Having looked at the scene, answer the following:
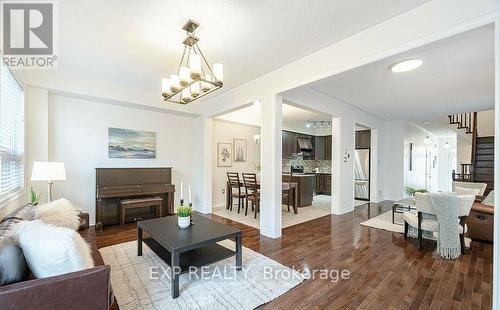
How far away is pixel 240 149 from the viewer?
6.68m

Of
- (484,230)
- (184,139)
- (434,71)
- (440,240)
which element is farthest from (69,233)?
(484,230)

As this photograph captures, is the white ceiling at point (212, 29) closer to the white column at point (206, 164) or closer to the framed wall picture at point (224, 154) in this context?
the white column at point (206, 164)

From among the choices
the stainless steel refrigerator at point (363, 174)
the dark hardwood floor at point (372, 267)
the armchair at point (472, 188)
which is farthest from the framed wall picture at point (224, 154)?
the armchair at point (472, 188)

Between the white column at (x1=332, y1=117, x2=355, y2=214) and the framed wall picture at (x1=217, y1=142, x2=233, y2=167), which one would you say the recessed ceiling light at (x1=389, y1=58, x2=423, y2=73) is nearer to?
the white column at (x1=332, y1=117, x2=355, y2=214)

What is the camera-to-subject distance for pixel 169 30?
2.48 meters

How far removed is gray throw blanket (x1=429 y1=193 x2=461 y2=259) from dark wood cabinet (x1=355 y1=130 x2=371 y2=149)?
4596 mm

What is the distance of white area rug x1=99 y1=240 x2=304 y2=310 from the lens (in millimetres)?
1921

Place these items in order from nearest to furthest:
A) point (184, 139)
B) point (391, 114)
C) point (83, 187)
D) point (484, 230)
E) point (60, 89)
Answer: point (484, 230), point (60, 89), point (83, 187), point (184, 139), point (391, 114)

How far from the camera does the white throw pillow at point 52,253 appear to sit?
4.29ft

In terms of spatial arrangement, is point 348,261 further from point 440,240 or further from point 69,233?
point 69,233

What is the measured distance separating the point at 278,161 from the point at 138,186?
2743 mm

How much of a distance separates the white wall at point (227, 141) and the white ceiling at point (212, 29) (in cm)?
278

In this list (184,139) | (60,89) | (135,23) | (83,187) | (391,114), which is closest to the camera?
(135,23)

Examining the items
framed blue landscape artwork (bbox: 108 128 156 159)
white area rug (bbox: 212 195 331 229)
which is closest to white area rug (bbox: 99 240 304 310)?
white area rug (bbox: 212 195 331 229)
